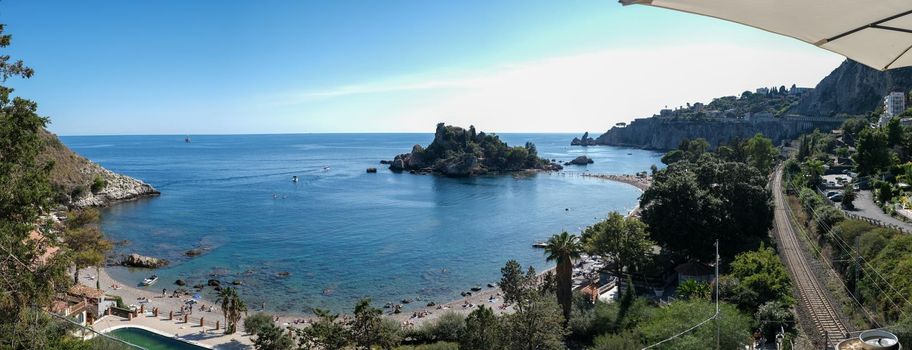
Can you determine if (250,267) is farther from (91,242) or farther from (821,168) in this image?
(821,168)

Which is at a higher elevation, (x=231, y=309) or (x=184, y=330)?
(x=231, y=309)

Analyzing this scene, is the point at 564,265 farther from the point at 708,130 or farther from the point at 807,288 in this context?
the point at 708,130

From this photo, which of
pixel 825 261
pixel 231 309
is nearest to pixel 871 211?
pixel 825 261

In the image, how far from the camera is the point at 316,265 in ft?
119

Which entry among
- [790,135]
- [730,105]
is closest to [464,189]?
[790,135]

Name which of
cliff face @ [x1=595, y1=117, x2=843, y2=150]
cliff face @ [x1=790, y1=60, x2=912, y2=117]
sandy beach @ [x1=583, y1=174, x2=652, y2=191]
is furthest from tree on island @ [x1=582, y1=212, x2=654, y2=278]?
cliff face @ [x1=595, y1=117, x2=843, y2=150]

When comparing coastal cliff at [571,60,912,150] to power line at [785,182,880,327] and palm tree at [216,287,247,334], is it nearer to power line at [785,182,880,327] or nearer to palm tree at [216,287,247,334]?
power line at [785,182,880,327]

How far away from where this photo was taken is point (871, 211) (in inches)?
1053

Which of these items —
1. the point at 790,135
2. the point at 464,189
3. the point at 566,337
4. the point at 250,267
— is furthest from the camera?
the point at 790,135

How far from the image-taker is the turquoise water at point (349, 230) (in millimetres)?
32906

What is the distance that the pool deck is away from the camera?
2186 cm

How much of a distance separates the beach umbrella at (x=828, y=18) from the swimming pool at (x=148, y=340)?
23.4 metres

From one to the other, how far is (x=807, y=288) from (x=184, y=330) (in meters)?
26.6

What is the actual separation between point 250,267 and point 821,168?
44.4m
